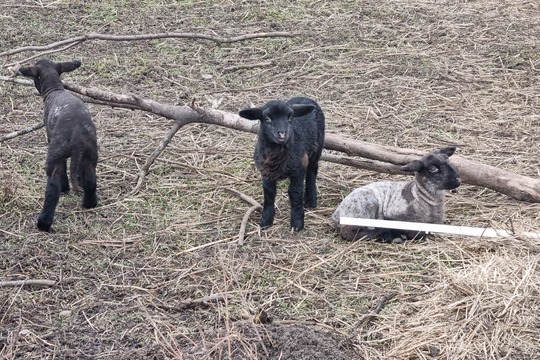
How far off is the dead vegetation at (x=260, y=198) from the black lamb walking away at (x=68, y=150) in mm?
218

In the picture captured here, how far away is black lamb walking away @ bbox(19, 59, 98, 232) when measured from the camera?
7.82 m

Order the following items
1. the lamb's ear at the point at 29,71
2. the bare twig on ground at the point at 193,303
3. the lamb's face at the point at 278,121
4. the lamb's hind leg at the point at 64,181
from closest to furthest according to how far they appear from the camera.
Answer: the bare twig on ground at the point at 193,303 → the lamb's face at the point at 278,121 → the lamb's hind leg at the point at 64,181 → the lamb's ear at the point at 29,71

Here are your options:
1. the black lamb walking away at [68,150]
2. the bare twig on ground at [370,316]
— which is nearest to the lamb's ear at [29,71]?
the black lamb walking away at [68,150]

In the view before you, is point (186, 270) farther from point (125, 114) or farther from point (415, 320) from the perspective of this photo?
point (125, 114)

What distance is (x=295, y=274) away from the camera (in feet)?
23.2

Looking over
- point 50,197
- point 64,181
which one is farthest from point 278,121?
point 64,181

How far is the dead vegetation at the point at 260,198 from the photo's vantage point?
6.20 metres

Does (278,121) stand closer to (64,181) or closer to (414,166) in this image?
(414,166)

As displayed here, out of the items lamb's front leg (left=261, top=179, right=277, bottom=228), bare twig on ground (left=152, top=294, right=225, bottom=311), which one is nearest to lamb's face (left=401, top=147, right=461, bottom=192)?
lamb's front leg (left=261, top=179, right=277, bottom=228)

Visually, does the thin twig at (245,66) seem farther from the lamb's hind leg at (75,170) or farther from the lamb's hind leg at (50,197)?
the lamb's hind leg at (50,197)

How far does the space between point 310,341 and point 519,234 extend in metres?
2.33

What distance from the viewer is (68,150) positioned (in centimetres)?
798

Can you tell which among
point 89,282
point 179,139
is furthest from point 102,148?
point 89,282

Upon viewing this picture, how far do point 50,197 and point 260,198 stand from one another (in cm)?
194
